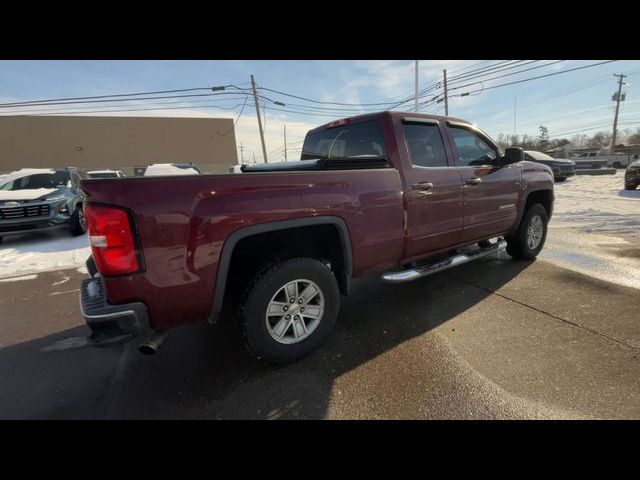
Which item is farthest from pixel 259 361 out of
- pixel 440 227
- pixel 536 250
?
pixel 536 250

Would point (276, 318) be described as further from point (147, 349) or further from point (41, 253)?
point (41, 253)

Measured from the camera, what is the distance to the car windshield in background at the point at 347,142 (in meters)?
3.15

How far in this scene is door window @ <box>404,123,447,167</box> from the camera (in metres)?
3.20

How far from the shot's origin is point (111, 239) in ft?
5.90

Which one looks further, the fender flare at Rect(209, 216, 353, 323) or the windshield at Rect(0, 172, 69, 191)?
the windshield at Rect(0, 172, 69, 191)

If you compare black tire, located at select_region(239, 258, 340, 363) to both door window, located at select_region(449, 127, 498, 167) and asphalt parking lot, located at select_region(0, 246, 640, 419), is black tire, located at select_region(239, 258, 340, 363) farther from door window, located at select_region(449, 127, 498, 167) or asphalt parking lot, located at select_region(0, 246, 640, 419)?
door window, located at select_region(449, 127, 498, 167)

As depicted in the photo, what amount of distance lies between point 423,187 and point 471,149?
131 cm

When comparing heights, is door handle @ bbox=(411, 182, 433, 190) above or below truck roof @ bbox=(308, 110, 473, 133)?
below

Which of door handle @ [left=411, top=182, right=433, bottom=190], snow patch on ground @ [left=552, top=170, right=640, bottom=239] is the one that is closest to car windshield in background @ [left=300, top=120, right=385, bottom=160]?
door handle @ [left=411, top=182, right=433, bottom=190]

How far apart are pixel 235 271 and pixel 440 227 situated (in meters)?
2.12

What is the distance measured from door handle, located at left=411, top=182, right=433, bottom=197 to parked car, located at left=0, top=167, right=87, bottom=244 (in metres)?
6.30

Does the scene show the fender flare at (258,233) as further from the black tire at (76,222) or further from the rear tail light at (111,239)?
the black tire at (76,222)

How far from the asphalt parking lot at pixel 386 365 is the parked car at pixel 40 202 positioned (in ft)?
13.3

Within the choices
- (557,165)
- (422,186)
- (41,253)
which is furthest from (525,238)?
(557,165)
